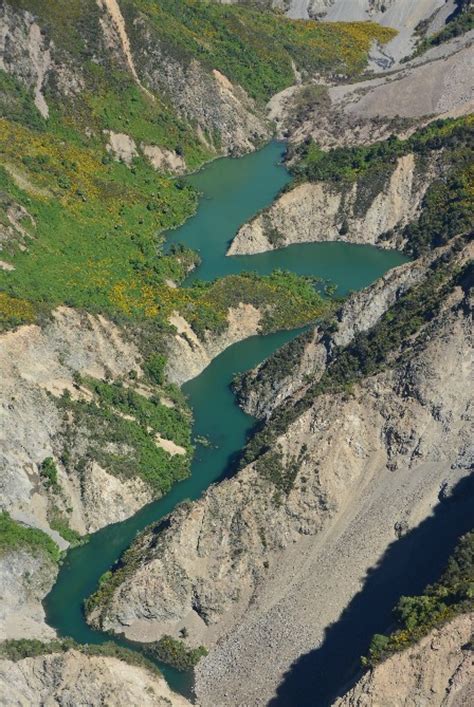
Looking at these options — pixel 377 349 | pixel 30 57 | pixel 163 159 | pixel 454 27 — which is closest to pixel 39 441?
pixel 377 349

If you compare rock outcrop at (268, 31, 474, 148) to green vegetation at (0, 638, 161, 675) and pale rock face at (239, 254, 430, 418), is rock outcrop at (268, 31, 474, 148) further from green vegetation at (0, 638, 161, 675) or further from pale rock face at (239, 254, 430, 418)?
green vegetation at (0, 638, 161, 675)

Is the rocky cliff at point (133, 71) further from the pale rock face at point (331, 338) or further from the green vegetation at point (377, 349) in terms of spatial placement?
the green vegetation at point (377, 349)

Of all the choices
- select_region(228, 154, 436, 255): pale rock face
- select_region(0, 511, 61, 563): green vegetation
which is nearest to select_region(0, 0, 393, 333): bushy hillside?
select_region(228, 154, 436, 255): pale rock face

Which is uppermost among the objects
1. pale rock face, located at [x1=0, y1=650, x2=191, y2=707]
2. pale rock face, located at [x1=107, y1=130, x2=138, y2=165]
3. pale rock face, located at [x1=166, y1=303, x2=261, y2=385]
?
pale rock face, located at [x1=107, y1=130, x2=138, y2=165]

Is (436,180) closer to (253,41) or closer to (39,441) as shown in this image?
(253,41)

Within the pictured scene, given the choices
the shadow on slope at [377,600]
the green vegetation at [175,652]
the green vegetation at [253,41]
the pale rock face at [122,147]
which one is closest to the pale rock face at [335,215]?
the pale rock face at [122,147]

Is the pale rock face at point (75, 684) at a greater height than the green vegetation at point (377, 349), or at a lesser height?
lesser
